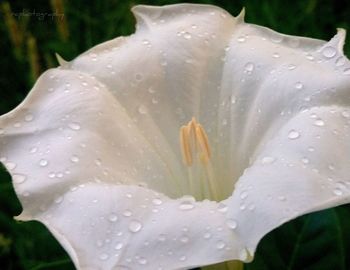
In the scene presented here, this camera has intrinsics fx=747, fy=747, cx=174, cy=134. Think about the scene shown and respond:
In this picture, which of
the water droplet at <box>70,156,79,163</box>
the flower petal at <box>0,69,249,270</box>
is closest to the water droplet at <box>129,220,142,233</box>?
the flower petal at <box>0,69,249,270</box>

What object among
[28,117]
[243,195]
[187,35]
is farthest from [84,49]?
[243,195]

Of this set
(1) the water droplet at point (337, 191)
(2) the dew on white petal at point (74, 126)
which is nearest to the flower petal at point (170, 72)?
(2) the dew on white petal at point (74, 126)

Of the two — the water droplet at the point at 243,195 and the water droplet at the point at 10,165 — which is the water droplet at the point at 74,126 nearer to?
the water droplet at the point at 10,165

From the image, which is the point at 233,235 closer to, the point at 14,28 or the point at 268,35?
the point at 268,35

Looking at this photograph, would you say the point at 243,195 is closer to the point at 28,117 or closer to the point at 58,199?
the point at 58,199

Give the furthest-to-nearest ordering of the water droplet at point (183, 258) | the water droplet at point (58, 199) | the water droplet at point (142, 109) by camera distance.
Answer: the water droplet at point (142, 109) → the water droplet at point (58, 199) → the water droplet at point (183, 258)

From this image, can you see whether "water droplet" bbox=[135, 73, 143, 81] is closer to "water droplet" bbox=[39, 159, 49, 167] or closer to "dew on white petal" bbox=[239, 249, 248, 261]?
"water droplet" bbox=[39, 159, 49, 167]

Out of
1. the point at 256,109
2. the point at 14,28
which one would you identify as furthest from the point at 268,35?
the point at 14,28
